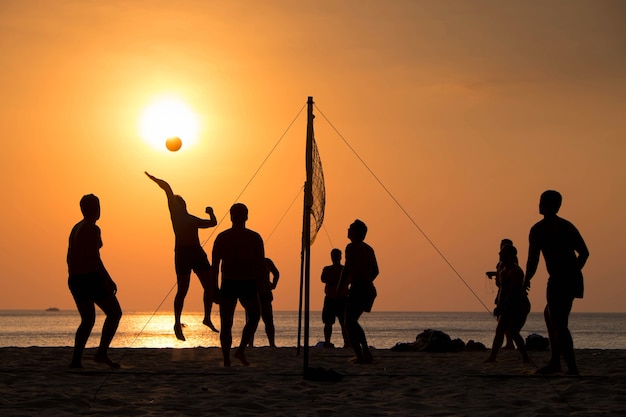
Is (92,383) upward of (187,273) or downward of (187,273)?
downward

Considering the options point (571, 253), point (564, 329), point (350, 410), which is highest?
point (571, 253)

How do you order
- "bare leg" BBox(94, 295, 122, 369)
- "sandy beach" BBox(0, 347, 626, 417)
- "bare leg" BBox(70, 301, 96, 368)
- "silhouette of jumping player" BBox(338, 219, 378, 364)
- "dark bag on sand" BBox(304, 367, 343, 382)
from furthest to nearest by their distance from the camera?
"silhouette of jumping player" BBox(338, 219, 378, 364) < "bare leg" BBox(94, 295, 122, 369) < "bare leg" BBox(70, 301, 96, 368) < "dark bag on sand" BBox(304, 367, 343, 382) < "sandy beach" BBox(0, 347, 626, 417)

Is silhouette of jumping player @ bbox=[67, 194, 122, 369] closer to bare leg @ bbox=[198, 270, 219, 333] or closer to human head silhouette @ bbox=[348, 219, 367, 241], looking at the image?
bare leg @ bbox=[198, 270, 219, 333]

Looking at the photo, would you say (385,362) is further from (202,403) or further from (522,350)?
(202,403)

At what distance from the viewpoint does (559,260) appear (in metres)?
9.84

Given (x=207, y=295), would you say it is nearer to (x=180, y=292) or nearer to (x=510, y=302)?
(x=180, y=292)

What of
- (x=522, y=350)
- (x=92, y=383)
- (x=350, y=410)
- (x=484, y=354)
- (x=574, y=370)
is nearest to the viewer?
(x=350, y=410)

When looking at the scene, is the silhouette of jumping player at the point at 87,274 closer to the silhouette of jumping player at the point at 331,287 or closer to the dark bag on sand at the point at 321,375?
the dark bag on sand at the point at 321,375

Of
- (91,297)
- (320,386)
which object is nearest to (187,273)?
(91,297)

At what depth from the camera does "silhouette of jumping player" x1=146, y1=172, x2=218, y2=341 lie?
40.4 ft

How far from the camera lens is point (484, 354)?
1420 centimetres

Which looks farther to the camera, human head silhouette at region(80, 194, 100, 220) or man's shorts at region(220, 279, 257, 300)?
man's shorts at region(220, 279, 257, 300)

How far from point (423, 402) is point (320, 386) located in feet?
4.43

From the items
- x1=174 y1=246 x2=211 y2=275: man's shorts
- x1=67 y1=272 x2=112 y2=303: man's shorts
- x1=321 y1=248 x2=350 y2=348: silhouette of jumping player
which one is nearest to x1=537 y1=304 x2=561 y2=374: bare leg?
x1=174 y1=246 x2=211 y2=275: man's shorts
